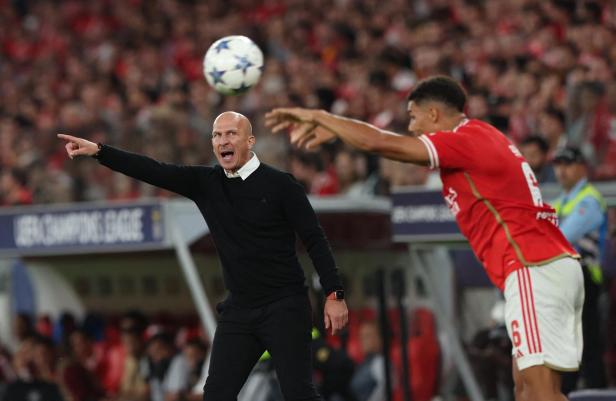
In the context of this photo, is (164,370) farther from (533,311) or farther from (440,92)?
(533,311)

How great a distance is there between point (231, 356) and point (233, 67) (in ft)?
8.54

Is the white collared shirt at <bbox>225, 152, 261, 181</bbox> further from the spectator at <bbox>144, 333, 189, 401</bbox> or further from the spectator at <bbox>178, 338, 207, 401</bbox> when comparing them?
the spectator at <bbox>144, 333, 189, 401</bbox>

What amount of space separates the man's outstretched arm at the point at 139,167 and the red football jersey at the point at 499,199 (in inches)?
59.0

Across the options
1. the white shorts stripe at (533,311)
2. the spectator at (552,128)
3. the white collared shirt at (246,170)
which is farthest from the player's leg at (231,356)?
the spectator at (552,128)

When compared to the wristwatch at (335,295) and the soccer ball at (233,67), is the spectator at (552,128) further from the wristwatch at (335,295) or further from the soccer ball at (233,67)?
the wristwatch at (335,295)

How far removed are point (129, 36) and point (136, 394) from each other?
Result: 29.0 ft

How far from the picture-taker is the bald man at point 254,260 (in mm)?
7184

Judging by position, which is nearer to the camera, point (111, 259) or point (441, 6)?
point (111, 259)

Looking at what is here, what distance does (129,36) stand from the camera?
2086cm

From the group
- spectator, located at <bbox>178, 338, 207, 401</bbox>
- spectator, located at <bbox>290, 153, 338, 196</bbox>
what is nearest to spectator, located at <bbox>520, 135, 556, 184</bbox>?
spectator, located at <bbox>290, 153, 338, 196</bbox>

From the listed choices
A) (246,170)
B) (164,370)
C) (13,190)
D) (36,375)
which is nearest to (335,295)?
(246,170)

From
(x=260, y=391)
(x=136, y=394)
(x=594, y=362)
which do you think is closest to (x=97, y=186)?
(x=136, y=394)

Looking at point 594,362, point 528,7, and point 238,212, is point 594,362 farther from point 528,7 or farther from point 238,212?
point 528,7

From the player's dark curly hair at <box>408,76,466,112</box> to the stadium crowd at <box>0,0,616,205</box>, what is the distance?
11.2 ft
